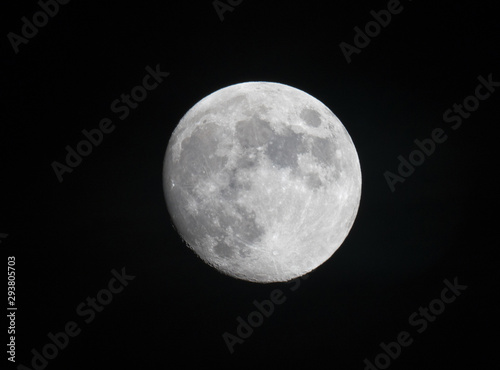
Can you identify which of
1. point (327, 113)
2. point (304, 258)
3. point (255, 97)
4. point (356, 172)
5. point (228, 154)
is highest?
point (255, 97)

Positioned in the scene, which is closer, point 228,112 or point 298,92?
point 228,112

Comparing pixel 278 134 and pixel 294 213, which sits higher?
pixel 278 134

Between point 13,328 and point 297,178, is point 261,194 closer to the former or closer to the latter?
point 297,178

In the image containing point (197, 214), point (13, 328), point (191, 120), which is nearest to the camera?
point (197, 214)

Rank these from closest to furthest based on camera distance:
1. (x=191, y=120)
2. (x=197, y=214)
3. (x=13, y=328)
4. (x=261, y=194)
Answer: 1. (x=261, y=194)
2. (x=197, y=214)
3. (x=191, y=120)
4. (x=13, y=328)

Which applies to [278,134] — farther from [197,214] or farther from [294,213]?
[197,214]

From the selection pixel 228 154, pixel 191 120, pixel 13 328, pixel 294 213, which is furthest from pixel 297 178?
pixel 13 328
